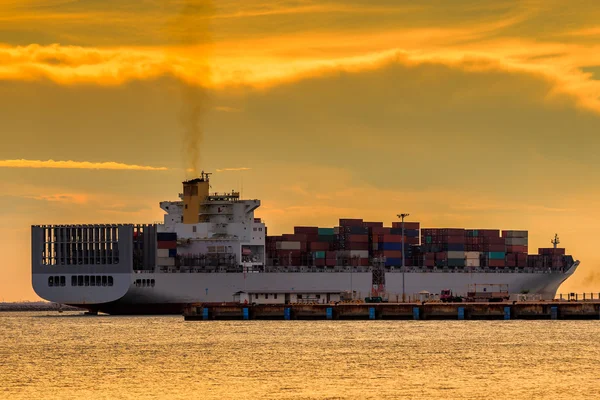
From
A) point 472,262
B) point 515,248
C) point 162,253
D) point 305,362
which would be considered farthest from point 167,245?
point 305,362

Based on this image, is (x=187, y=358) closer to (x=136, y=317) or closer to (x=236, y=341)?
(x=236, y=341)

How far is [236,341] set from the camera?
285ft

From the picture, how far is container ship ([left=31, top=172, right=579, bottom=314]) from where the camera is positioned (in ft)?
418

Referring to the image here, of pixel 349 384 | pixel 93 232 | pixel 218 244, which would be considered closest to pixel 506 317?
pixel 218 244

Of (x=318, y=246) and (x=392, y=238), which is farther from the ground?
(x=392, y=238)

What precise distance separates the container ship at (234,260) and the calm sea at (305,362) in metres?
21.7

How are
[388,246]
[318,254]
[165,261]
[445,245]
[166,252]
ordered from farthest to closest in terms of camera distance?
[445,245]
[388,246]
[318,254]
[166,252]
[165,261]

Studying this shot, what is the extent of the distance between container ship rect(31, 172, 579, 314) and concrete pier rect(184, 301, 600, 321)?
969 centimetres

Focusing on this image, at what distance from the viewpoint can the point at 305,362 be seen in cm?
7100

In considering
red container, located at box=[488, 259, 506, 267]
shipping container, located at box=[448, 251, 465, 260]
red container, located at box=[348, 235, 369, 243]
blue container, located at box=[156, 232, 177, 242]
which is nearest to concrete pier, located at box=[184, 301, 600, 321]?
blue container, located at box=[156, 232, 177, 242]

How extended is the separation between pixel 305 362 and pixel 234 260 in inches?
2364

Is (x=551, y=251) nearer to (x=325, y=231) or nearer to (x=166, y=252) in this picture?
(x=325, y=231)

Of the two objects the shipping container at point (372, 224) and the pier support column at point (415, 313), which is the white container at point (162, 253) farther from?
the pier support column at point (415, 313)

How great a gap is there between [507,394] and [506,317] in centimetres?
5869
